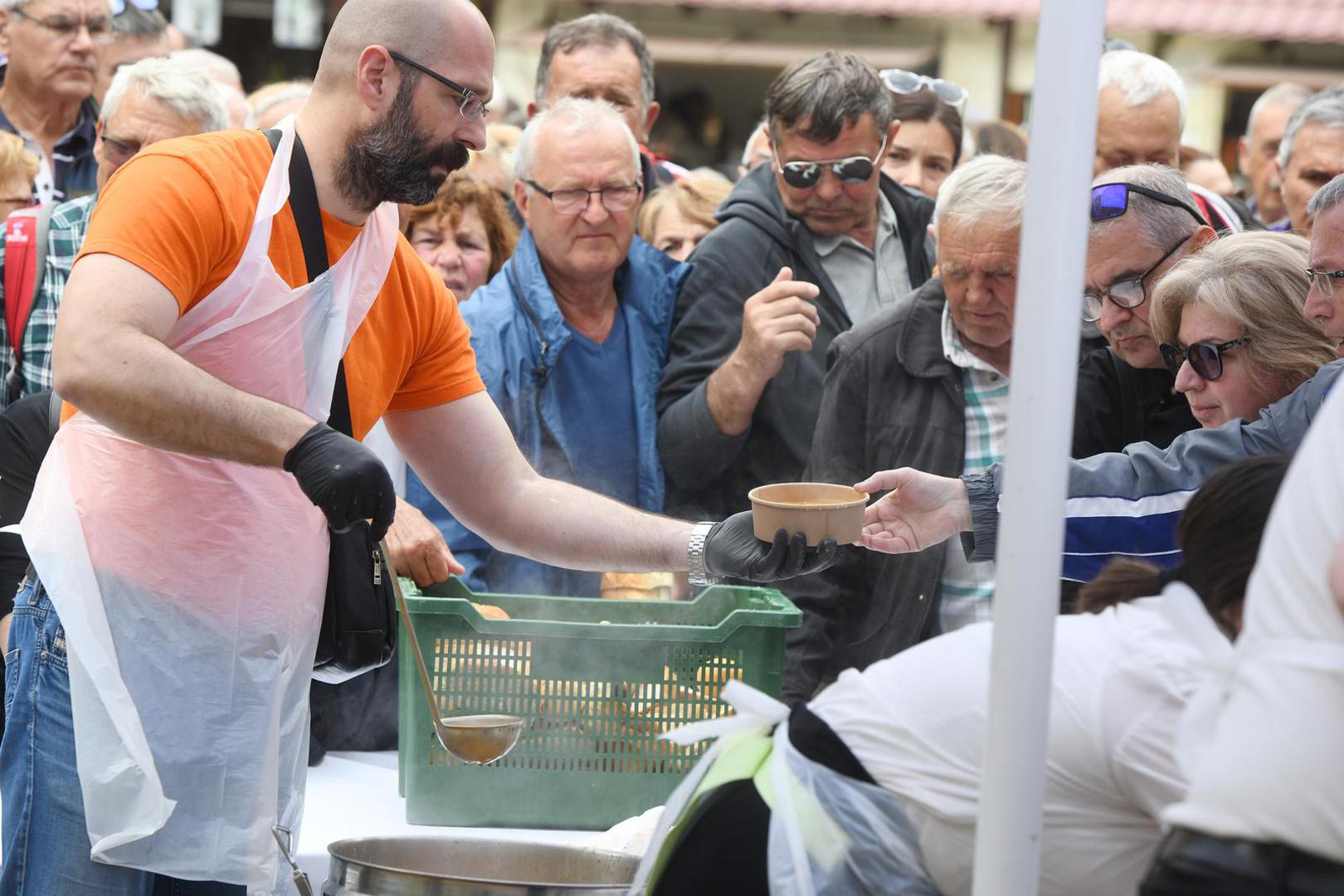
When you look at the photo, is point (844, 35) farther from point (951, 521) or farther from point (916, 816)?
point (916, 816)

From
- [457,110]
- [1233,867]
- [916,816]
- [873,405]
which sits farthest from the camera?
[873,405]

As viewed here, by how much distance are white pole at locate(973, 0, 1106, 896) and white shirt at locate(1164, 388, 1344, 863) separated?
17 centimetres

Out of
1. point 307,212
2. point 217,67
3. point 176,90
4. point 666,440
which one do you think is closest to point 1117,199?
point 666,440

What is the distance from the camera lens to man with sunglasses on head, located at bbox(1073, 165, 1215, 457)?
115 inches

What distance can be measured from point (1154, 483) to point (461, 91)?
1202mm

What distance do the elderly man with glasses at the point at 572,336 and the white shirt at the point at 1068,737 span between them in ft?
6.06

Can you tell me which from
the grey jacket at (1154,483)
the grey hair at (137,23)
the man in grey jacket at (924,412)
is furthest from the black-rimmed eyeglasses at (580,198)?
the grey hair at (137,23)

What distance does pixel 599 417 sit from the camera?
11.5 ft

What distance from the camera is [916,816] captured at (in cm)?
161

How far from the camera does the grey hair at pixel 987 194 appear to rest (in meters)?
3.08

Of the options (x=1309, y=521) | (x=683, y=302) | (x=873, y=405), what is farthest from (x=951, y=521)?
(x=683, y=302)

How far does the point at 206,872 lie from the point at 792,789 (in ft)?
3.28

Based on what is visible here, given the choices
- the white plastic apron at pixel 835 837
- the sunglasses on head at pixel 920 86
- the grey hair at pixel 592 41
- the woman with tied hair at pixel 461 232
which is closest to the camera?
the white plastic apron at pixel 835 837

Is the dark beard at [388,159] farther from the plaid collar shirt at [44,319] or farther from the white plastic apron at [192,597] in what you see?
the plaid collar shirt at [44,319]
